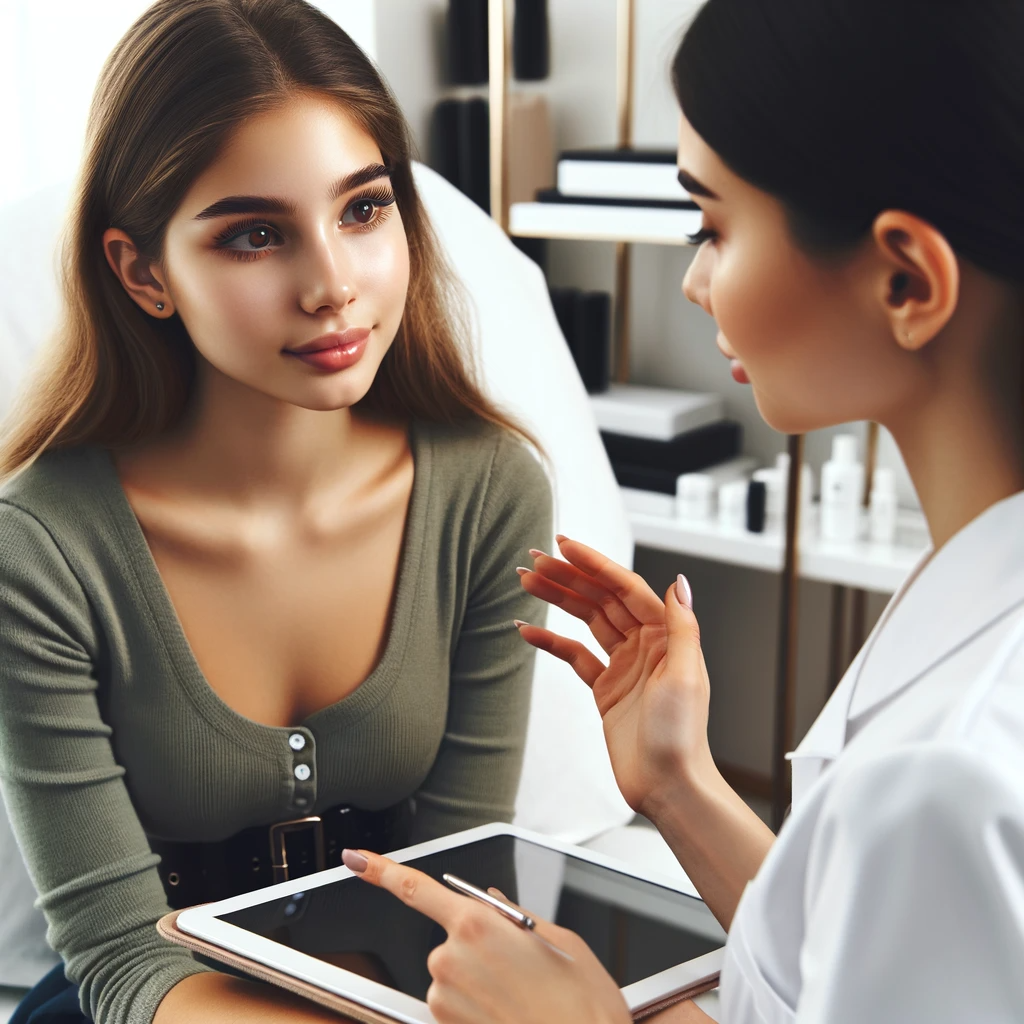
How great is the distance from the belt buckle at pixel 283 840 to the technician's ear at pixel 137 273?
374 millimetres

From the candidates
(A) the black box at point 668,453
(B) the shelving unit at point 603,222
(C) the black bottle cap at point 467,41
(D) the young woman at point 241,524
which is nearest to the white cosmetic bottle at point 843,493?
(A) the black box at point 668,453

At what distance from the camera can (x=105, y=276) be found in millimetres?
864

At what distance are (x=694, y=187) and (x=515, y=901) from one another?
0.46 metres

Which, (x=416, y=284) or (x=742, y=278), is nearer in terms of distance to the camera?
(x=742, y=278)

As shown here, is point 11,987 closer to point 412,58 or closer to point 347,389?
point 347,389

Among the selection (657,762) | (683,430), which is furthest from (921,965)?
(683,430)

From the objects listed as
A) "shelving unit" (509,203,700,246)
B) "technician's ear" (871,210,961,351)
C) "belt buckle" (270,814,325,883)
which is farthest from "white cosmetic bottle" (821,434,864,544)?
"technician's ear" (871,210,961,351)

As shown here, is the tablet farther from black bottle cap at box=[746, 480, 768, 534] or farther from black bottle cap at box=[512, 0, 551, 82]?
black bottle cap at box=[512, 0, 551, 82]

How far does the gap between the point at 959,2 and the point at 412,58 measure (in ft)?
5.12

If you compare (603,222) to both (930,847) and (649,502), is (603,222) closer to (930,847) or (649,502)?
(649,502)

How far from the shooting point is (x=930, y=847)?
430 mm

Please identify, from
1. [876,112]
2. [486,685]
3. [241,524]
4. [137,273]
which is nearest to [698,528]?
[486,685]

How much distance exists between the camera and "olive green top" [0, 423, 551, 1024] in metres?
0.84

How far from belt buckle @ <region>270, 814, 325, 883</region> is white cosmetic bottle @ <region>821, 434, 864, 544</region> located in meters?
0.91
